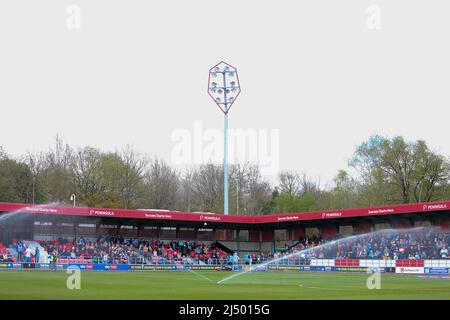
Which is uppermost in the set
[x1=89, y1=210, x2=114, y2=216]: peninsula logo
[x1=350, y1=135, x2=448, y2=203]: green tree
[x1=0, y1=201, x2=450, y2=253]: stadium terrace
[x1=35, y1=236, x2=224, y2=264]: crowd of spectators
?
[x1=350, y1=135, x2=448, y2=203]: green tree

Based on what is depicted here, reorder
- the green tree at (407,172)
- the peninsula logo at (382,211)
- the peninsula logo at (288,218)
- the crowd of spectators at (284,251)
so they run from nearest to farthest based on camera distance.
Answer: the crowd of spectators at (284,251) < the peninsula logo at (382,211) < the peninsula logo at (288,218) < the green tree at (407,172)

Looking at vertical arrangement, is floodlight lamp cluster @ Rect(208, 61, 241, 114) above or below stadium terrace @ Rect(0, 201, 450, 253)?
above

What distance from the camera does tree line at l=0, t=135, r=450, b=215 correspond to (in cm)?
9194

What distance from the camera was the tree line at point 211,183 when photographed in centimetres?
9194

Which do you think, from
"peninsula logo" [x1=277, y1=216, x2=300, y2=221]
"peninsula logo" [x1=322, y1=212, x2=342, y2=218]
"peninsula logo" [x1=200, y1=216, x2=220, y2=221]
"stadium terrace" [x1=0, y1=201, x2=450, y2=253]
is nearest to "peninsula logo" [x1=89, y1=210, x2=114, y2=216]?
"stadium terrace" [x1=0, y1=201, x2=450, y2=253]

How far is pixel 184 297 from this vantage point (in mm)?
24953

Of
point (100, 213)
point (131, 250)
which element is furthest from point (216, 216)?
point (100, 213)

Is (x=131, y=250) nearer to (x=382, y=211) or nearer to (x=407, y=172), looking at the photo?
(x=382, y=211)

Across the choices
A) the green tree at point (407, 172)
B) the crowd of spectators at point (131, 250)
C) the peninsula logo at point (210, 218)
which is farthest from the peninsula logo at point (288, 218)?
the green tree at point (407, 172)

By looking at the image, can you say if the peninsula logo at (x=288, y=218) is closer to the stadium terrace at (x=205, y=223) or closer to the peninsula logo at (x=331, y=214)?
the stadium terrace at (x=205, y=223)

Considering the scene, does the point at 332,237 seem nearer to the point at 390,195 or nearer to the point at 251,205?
the point at 390,195

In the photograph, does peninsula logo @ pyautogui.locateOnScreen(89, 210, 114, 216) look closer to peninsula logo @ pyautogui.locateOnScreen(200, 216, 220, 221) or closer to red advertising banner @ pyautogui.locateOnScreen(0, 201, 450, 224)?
red advertising banner @ pyautogui.locateOnScreen(0, 201, 450, 224)

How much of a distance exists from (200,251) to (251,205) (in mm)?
43827

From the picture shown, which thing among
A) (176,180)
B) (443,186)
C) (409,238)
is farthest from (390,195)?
(176,180)
